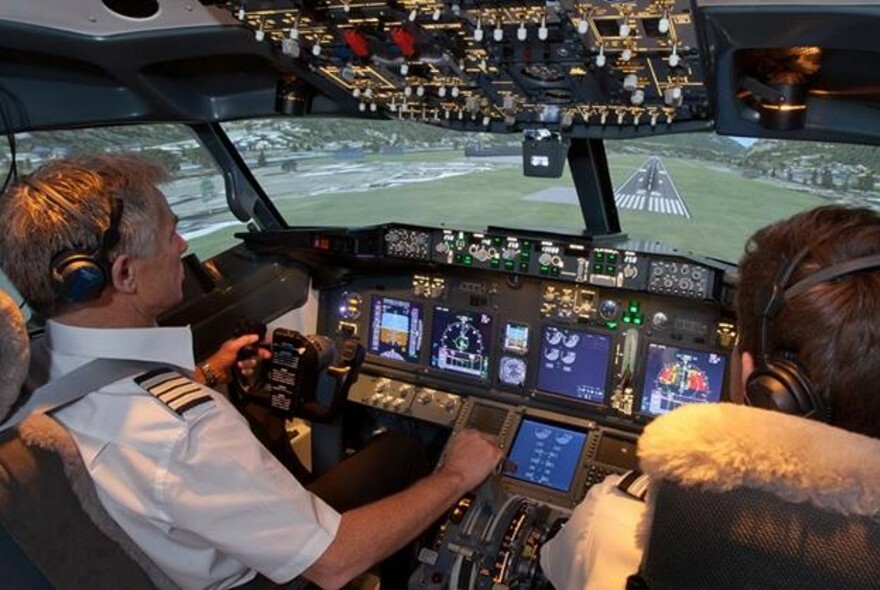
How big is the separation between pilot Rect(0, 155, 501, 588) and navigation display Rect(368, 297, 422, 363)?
1765mm

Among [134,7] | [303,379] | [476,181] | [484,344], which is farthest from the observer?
[476,181]

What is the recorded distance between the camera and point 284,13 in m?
1.77


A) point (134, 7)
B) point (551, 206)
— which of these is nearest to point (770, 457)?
point (134, 7)

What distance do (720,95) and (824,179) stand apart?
0.83 meters

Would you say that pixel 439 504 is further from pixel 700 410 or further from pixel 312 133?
pixel 312 133

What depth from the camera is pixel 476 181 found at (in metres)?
3.56

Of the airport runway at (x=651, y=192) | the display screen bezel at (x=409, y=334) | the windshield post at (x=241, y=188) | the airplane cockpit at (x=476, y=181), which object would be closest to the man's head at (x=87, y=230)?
the airplane cockpit at (x=476, y=181)

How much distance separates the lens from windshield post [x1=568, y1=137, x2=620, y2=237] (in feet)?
9.87

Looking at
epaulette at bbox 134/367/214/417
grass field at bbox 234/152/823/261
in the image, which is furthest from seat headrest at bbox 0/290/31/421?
grass field at bbox 234/152/823/261

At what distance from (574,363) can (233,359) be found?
55.3 inches

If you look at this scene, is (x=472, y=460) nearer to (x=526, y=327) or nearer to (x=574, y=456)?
(x=574, y=456)

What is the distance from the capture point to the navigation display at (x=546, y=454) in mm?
2717

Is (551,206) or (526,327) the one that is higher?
(551,206)

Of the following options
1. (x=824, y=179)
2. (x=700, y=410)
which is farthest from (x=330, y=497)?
(x=824, y=179)
